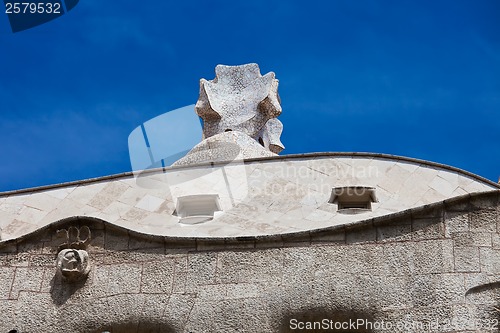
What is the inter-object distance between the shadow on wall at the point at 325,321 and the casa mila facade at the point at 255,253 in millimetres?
13

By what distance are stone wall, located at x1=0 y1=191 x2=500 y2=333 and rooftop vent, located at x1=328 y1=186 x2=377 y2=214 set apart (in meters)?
2.08

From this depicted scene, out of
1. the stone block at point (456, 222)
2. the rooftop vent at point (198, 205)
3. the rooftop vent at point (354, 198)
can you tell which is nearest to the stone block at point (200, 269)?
the rooftop vent at point (198, 205)

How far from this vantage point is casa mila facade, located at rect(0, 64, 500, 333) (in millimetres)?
13727

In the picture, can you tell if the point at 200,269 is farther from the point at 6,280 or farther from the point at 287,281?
the point at 6,280

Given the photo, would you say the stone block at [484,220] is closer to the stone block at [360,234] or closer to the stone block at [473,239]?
the stone block at [473,239]

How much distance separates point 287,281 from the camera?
46.1 feet

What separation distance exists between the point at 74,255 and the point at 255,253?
2.13 metres

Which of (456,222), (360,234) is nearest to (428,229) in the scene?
(456,222)

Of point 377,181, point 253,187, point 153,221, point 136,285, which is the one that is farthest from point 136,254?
point 377,181

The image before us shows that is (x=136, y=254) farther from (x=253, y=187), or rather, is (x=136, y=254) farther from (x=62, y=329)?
(x=253, y=187)

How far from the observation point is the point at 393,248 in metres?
14.0

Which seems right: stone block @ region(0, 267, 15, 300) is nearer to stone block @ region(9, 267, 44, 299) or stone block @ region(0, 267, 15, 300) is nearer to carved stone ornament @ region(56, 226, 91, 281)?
stone block @ region(9, 267, 44, 299)

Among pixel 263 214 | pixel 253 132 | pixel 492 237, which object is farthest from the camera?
pixel 253 132

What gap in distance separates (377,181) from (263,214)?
180 centimetres
